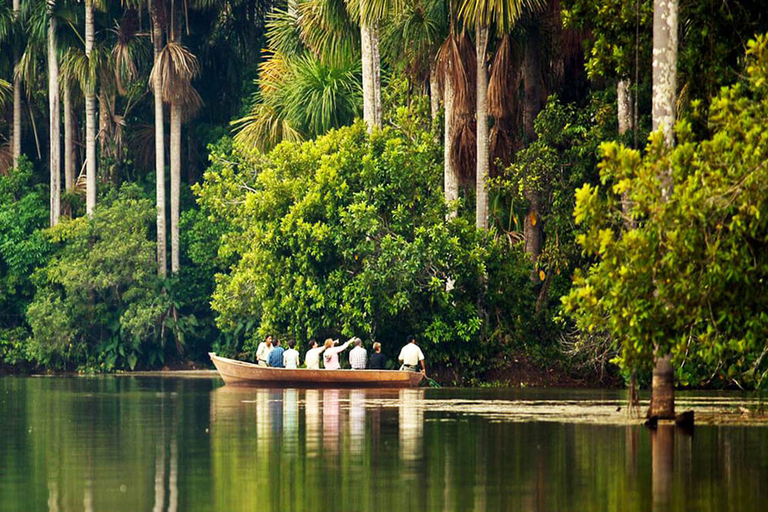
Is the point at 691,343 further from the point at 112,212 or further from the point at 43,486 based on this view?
the point at 112,212

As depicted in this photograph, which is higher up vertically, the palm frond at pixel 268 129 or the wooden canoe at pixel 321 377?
the palm frond at pixel 268 129

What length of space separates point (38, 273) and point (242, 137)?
10859 mm

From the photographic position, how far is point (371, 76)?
136 feet

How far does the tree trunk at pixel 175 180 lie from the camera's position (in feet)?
181

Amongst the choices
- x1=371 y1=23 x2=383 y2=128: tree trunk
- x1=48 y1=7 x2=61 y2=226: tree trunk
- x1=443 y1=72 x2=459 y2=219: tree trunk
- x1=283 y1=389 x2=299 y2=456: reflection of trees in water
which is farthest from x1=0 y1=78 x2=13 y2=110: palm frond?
x1=283 y1=389 x2=299 y2=456: reflection of trees in water

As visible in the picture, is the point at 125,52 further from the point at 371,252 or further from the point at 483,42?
the point at 483,42

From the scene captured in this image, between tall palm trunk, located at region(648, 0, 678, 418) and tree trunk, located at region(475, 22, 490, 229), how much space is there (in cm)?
1528

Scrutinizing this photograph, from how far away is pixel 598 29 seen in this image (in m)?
25.3

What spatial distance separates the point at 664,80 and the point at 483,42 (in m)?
16.3

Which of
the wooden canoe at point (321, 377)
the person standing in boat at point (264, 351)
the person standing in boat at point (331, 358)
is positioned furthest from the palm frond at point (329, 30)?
the wooden canoe at point (321, 377)

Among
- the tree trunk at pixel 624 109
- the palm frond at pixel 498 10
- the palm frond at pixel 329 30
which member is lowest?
the tree trunk at pixel 624 109

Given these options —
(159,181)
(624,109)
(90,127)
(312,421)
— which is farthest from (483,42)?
(90,127)

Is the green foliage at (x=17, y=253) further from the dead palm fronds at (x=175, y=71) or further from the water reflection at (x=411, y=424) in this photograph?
the water reflection at (x=411, y=424)

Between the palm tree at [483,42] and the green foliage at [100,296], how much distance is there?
16.9m
